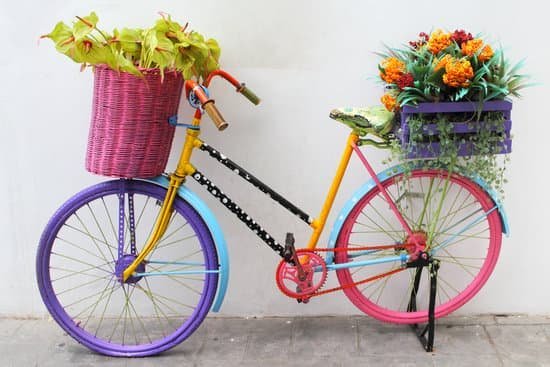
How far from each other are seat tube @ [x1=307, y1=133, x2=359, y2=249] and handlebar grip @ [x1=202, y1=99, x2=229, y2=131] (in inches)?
30.6

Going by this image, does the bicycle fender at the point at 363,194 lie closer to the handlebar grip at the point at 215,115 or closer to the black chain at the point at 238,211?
the black chain at the point at 238,211

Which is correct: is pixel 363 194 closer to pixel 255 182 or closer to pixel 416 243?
pixel 416 243

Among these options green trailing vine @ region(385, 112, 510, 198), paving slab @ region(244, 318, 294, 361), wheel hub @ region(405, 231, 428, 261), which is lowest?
paving slab @ region(244, 318, 294, 361)

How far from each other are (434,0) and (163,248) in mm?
2109

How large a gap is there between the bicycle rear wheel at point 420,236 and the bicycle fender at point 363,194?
Result: 0.08 ft

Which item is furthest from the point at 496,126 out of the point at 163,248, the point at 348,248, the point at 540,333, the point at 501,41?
the point at 163,248

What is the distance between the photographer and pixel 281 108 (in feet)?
12.6

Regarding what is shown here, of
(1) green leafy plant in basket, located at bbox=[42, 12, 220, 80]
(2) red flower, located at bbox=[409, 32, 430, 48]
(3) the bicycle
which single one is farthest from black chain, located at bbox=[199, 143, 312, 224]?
(2) red flower, located at bbox=[409, 32, 430, 48]

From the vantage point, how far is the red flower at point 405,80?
3201 mm

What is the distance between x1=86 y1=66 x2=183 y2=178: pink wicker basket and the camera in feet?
10.6

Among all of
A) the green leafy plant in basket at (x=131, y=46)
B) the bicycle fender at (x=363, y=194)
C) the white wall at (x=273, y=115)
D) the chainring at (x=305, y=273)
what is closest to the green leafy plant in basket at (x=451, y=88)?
the bicycle fender at (x=363, y=194)

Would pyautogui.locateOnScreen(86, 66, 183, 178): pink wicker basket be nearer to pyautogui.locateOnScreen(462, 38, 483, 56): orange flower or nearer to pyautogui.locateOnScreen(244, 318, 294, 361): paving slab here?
pyautogui.locateOnScreen(244, 318, 294, 361): paving slab

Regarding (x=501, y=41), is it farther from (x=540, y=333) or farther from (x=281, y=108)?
(x=540, y=333)

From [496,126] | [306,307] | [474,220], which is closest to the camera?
[496,126]
